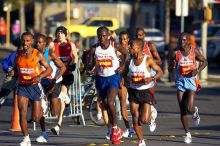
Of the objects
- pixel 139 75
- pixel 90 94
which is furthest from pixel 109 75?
pixel 90 94

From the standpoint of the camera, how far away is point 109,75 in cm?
1481

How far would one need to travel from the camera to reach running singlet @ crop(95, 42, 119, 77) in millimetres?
14844

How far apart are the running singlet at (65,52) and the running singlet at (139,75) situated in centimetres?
298

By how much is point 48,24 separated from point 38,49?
196 feet

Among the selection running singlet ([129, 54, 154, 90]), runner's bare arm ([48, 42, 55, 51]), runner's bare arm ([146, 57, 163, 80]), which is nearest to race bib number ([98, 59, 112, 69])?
running singlet ([129, 54, 154, 90])

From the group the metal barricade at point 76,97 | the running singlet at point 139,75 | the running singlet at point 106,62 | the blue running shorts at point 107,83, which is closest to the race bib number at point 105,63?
the running singlet at point 106,62

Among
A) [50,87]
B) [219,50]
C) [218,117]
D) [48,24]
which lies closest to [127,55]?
[50,87]

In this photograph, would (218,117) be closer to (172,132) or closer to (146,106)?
(172,132)

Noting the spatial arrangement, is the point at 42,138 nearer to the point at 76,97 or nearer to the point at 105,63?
the point at 105,63

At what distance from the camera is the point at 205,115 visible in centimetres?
2070

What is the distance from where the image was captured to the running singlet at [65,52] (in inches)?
663

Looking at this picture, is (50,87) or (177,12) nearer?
(50,87)

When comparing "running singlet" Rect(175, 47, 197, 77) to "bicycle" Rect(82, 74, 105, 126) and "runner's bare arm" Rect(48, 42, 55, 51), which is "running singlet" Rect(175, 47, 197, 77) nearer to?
"runner's bare arm" Rect(48, 42, 55, 51)

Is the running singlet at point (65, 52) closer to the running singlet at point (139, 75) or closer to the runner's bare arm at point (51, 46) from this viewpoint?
the runner's bare arm at point (51, 46)
